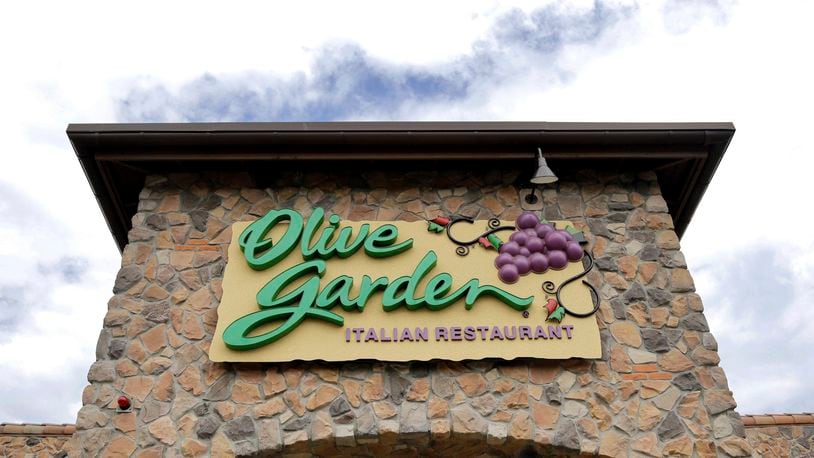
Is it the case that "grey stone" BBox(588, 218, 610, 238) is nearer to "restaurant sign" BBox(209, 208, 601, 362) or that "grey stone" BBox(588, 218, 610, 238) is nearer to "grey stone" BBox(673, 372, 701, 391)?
"restaurant sign" BBox(209, 208, 601, 362)

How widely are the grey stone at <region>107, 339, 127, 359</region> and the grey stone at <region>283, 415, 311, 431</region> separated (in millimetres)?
1814

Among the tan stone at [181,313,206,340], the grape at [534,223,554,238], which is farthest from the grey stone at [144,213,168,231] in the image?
the grape at [534,223,554,238]

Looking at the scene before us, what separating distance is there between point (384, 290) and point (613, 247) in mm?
2542

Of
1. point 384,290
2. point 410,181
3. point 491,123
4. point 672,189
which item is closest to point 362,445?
point 384,290

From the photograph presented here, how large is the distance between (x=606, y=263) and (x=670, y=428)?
1774 mm

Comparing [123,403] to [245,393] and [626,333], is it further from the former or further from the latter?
[626,333]

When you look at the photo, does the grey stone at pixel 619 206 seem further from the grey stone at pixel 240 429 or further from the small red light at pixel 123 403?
the small red light at pixel 123 403

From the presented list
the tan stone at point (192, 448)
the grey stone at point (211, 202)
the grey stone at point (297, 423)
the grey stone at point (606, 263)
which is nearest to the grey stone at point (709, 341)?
the grey stone at point (606, 263)

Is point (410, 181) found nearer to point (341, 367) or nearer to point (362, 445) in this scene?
point (341, 367)

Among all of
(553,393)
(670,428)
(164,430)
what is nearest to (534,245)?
(553,393)

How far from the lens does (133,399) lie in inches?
242

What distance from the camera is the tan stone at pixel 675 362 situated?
6.32 metres

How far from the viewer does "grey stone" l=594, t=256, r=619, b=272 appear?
694 centimetres

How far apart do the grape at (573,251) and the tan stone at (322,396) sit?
277 cm
